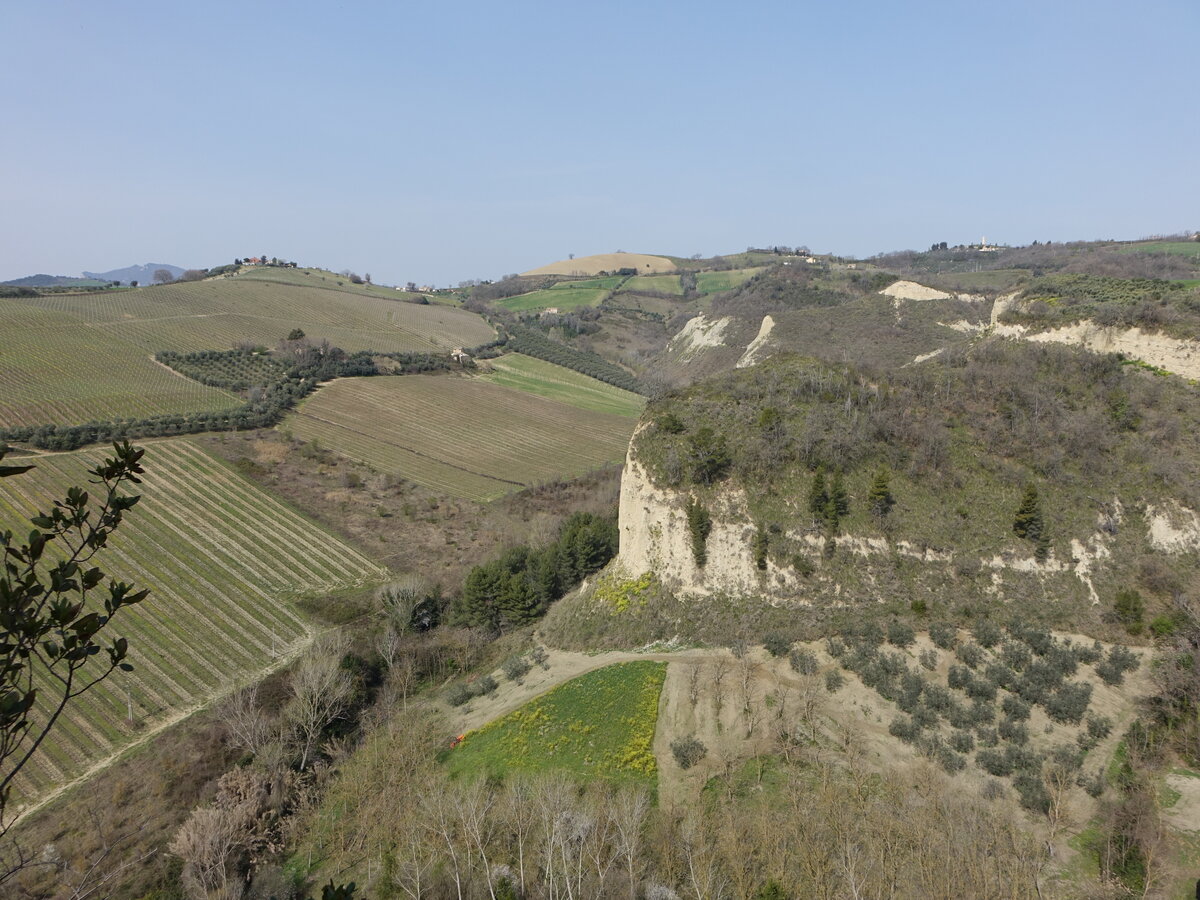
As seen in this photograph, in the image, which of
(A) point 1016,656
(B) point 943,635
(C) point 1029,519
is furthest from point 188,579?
(C) point 1029,519

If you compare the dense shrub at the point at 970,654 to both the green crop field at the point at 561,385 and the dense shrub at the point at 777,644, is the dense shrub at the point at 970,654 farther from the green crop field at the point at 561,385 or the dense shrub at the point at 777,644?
the green crop field at the point at 561,385

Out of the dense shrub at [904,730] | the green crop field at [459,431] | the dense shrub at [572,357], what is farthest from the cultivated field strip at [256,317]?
the dense shrub at [904,730]

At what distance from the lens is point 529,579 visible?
166 ft

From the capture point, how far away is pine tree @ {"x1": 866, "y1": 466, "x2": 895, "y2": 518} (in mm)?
40125

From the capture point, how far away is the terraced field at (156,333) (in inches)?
3036

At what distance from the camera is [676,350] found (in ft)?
463

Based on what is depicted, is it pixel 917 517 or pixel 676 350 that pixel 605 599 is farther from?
pixel 676 350

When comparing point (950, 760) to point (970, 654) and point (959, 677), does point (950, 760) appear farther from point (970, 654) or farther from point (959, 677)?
Answer: point (970, 654)

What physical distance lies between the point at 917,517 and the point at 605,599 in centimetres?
2055

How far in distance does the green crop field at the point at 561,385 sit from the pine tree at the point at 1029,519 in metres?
73.0

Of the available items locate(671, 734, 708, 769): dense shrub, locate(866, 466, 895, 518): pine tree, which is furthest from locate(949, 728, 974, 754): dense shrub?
locate(866, 466, 895, 518): pine tree

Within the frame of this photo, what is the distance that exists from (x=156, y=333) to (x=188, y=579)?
244ft

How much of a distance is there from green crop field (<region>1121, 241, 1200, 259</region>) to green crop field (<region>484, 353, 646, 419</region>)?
114830 millimetres

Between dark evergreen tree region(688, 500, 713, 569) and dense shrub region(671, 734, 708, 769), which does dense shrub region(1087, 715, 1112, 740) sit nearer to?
dense shrub region(671, 734, 708, 769)
